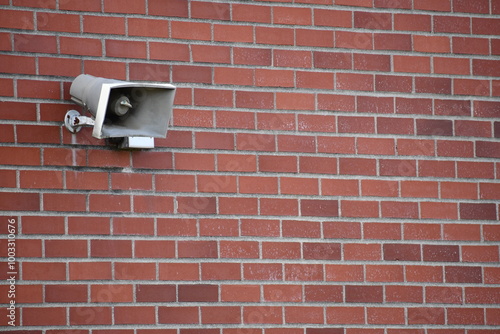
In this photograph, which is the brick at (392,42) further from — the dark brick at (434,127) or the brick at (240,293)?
the brick at (240,293)

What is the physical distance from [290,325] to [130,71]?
55.8 inches

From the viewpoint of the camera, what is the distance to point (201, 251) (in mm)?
3457

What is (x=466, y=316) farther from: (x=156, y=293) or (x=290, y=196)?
(x=156, y=293)

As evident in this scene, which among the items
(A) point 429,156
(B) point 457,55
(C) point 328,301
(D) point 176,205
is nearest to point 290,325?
(C) point 328,301

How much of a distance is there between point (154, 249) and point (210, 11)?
45.8 inches

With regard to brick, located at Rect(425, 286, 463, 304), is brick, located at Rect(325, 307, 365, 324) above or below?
below

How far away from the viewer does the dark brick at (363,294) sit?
359 centimetres

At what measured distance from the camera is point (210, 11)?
356cm

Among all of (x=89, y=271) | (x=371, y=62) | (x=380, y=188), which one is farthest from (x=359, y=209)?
(x=89, y=271)

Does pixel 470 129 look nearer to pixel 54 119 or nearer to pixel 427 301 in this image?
pixel 427 301

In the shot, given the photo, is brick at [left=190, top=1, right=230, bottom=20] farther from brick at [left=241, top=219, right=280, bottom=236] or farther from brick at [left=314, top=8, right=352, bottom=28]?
brick at [left=241, top=219, right=280, bottom=236]

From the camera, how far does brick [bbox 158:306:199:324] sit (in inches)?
134

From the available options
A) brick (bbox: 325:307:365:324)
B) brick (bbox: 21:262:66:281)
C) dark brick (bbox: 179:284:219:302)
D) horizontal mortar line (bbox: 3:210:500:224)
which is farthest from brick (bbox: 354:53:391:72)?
brick (bbox: 21:262:66:281)

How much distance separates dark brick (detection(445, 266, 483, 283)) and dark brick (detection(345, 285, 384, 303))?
0.37 meters
